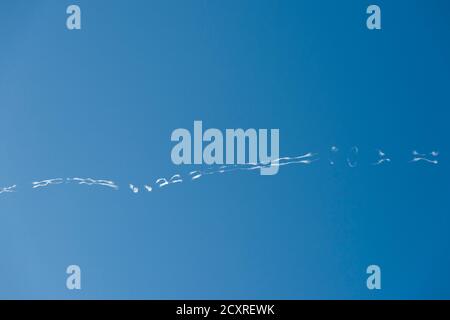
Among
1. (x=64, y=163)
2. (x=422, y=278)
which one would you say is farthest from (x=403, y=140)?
(x=64, y=163)

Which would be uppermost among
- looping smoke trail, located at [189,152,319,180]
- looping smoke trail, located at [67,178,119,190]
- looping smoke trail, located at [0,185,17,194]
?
looping smoke trail, located at [189,152,319,180]

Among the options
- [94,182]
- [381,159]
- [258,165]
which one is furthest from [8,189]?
[381,159]

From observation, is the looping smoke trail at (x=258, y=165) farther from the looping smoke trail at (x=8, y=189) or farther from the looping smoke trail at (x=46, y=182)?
the looping smoke trail at (x=8, y=189)

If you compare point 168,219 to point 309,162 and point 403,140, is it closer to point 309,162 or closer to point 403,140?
point 309,162

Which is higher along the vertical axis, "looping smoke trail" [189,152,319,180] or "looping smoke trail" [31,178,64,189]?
"looping smoke trail" [189,152,319,180]

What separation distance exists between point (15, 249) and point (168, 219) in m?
0.65

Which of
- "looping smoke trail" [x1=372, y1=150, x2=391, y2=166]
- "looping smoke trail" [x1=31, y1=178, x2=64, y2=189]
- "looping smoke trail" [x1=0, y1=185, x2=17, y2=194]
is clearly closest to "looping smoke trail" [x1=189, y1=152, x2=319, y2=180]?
"looping smoke trail" [x1=372, y1=150, x2=391, y2=166]

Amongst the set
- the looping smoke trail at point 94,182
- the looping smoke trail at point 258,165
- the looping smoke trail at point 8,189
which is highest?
the looping smoke trail at point 258,165

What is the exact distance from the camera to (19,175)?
2957 millimetres

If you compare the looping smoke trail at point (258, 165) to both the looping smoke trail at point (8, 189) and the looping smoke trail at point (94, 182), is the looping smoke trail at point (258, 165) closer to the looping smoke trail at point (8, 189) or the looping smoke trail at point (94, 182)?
the looping smoke trail at point (94, 182)

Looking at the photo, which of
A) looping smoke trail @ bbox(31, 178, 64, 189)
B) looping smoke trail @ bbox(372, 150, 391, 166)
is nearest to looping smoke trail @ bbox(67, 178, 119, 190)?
looping smoke trail @ bbox(31, 178, 64, 189)

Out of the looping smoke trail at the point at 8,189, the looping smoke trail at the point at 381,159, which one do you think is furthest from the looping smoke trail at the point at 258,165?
the looping smoke trail at the point at 8,189

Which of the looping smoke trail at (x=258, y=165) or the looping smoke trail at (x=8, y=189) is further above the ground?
the looping smoke trail at (x=258, y=165)

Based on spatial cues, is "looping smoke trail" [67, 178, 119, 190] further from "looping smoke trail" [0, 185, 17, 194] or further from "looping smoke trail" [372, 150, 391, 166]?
"looping smoke trail" [372, 150, 391, 166]
